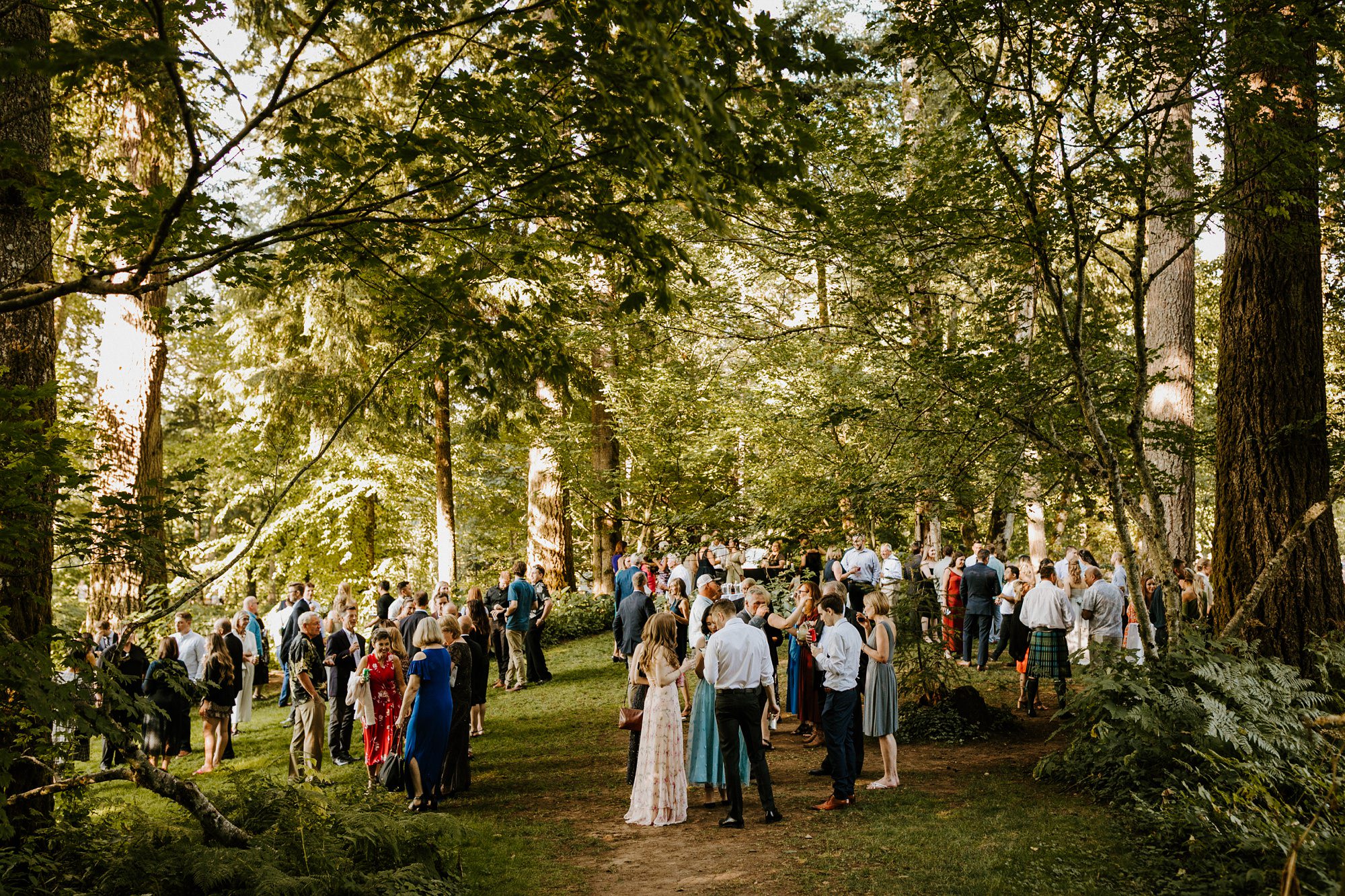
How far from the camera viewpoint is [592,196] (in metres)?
5.34

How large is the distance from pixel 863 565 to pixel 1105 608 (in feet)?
12.6

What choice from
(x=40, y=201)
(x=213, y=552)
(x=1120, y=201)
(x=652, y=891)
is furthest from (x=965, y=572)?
(x=213, y=552)

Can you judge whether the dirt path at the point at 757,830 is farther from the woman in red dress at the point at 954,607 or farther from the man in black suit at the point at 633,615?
the woman in red dress at the point at 954,607

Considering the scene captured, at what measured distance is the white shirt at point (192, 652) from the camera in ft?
39.0

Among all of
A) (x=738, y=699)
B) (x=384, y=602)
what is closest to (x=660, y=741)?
(x=738, y=699)

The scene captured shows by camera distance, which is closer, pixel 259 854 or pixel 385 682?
pixel 259 854

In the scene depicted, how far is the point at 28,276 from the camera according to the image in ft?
19.0

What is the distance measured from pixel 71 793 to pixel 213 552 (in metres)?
23.6

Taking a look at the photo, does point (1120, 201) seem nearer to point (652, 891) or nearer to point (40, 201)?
point (652, 891)

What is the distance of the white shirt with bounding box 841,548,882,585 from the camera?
15.1m

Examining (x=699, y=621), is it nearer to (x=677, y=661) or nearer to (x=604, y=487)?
(x=677, y=661)

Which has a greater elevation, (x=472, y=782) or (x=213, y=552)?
(x=213, y=552)

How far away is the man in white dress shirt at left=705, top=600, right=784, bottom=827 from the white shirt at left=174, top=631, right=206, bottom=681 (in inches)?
285

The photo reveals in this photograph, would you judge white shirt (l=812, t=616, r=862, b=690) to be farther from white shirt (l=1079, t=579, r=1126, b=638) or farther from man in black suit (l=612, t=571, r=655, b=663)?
white shirt (l=1079, t=579, r=1126, b=638)
